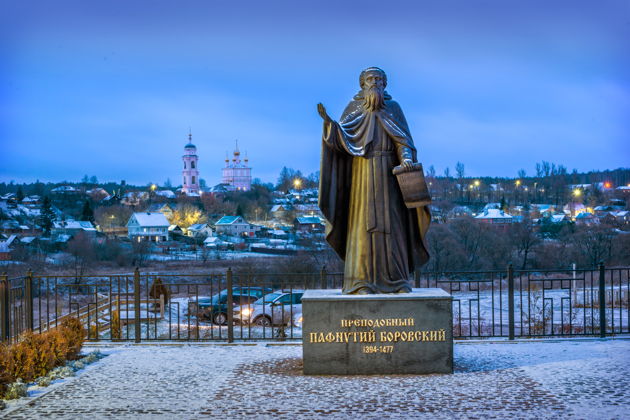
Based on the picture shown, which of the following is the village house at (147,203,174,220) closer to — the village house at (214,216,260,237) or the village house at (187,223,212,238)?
the village house at (187,223,212,238)

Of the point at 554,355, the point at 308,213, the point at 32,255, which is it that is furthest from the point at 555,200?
the point at 554,355

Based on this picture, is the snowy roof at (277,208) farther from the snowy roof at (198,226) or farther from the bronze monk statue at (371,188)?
the bronze monk statue at (371,188)

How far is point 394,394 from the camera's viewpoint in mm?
6566

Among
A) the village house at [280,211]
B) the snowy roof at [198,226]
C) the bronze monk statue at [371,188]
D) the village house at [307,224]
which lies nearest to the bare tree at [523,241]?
the village house at [307,224]

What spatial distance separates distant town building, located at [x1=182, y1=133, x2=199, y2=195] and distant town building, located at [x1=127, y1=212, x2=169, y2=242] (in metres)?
58.6

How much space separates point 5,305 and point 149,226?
6821 centimetres

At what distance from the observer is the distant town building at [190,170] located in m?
138

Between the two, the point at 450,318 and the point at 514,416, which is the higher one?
the point at 450,318

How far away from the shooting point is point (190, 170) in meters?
140

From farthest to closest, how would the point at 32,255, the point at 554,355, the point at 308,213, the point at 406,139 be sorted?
1. the point at 308,213
2. the point at 32,255
3. the point at 554,355
4. the point at 406,139

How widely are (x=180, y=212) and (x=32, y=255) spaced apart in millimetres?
38625

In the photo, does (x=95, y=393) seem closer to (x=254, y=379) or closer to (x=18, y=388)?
(x=18, y=388)

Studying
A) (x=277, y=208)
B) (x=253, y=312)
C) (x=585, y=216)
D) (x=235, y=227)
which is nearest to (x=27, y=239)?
(x=235, y=227)

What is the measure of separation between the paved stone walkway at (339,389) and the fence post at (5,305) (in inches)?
69.6
